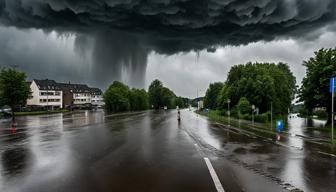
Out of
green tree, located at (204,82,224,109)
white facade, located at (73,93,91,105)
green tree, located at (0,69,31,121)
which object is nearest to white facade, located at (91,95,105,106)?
white facade, located at (73,93,91,105)

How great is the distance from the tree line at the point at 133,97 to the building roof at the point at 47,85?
3185cm

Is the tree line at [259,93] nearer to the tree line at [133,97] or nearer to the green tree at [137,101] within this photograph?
the tree line at [133,97]

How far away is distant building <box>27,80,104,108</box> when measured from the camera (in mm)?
116188

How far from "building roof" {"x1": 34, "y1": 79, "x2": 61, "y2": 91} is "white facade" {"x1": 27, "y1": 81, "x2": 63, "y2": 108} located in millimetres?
1099

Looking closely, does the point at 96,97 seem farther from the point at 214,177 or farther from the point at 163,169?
the point at 214,177

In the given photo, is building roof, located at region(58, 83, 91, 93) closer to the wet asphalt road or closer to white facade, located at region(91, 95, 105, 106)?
white facade, located at region(91, 95, 105, 106)

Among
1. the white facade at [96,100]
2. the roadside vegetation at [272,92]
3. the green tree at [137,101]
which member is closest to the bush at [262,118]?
the roadside vegetation at [272,92]

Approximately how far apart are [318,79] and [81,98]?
135 m

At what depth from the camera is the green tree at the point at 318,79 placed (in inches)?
1042

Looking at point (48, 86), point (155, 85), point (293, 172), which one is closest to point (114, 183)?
point (293, 172)

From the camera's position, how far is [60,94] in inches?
5020

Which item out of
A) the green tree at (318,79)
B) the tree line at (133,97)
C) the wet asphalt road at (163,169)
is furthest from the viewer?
the tree line at (133,97)

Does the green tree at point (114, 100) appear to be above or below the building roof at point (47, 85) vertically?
below

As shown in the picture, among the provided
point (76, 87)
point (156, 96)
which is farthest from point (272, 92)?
point (76, 87)
